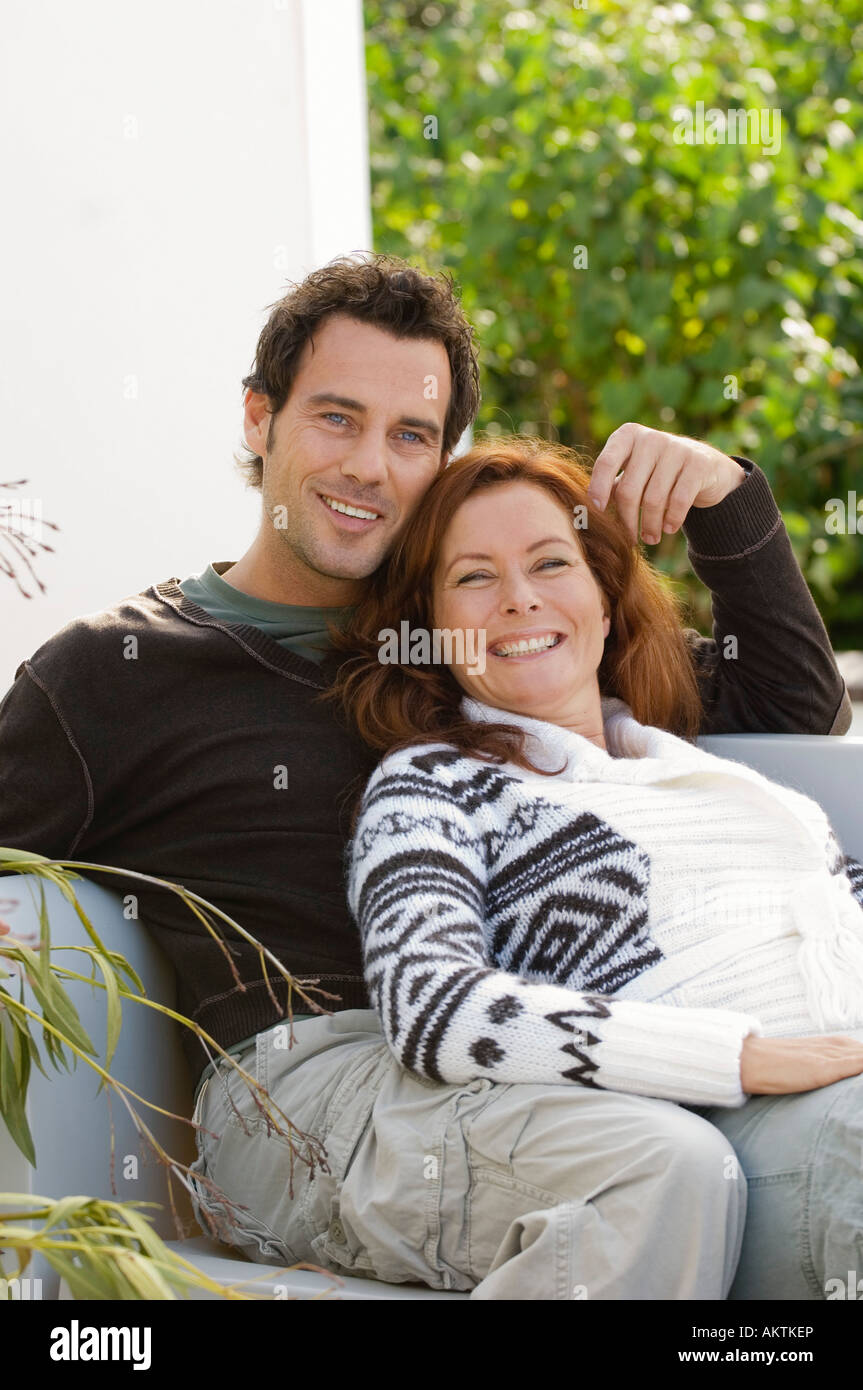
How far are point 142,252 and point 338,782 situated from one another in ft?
3.59

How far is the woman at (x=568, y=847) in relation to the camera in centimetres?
133

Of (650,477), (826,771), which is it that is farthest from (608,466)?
(826,771)

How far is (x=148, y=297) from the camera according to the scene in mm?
2389

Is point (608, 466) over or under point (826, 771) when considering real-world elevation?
over

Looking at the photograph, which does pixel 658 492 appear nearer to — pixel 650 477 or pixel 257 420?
pixel 650 477

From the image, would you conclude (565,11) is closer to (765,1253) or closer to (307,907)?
(307,907)

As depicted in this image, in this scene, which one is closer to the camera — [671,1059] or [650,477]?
[671,1059]

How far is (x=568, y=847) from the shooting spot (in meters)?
1.53

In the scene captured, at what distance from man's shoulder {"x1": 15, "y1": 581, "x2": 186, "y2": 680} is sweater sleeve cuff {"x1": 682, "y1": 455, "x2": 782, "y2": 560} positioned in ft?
2.20

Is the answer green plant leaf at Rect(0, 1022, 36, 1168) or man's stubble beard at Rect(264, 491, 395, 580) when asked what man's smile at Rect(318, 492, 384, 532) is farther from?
green plant leaf at Rect(0, 1022, 36, 1168)

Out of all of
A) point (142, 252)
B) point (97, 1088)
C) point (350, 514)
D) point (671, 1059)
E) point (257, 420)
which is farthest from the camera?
point (142, 252)

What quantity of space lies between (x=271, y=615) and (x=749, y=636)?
61cm

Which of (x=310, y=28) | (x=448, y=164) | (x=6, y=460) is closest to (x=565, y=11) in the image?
(x=448, y=164)

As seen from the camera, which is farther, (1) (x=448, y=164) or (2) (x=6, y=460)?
(1) (x=448, y=164)
